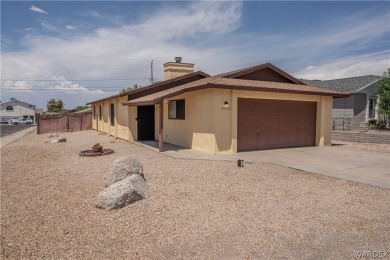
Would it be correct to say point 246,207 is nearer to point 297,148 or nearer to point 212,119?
point 212,119

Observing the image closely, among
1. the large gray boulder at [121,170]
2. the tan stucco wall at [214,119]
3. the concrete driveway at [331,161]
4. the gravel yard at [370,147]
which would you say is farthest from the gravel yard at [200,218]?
the gravel yard at [370,147]

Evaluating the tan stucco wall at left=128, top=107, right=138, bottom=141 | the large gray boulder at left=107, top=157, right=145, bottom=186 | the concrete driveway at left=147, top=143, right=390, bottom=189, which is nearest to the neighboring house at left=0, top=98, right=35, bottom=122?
the tan stucco wall at left=128, top=107, right=138, bottom=141

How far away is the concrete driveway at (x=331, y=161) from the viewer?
26.0ft

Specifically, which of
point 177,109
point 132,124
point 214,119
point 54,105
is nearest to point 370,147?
point 214,119

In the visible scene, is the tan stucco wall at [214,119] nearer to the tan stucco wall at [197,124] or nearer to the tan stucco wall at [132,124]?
the tan stucco wall at [197,124]

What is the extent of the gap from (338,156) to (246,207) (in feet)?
25.7

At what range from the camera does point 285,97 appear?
13.3 meters

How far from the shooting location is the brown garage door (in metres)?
12.5

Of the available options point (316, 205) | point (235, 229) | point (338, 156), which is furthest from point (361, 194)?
point (338, 156)

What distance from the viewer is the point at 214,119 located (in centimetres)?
1121

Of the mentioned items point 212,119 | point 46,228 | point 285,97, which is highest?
point 285,97

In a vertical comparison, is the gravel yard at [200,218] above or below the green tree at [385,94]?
below

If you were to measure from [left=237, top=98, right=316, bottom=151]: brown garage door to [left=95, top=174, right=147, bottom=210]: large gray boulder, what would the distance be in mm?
7386

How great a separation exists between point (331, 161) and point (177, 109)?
7.82 metres
